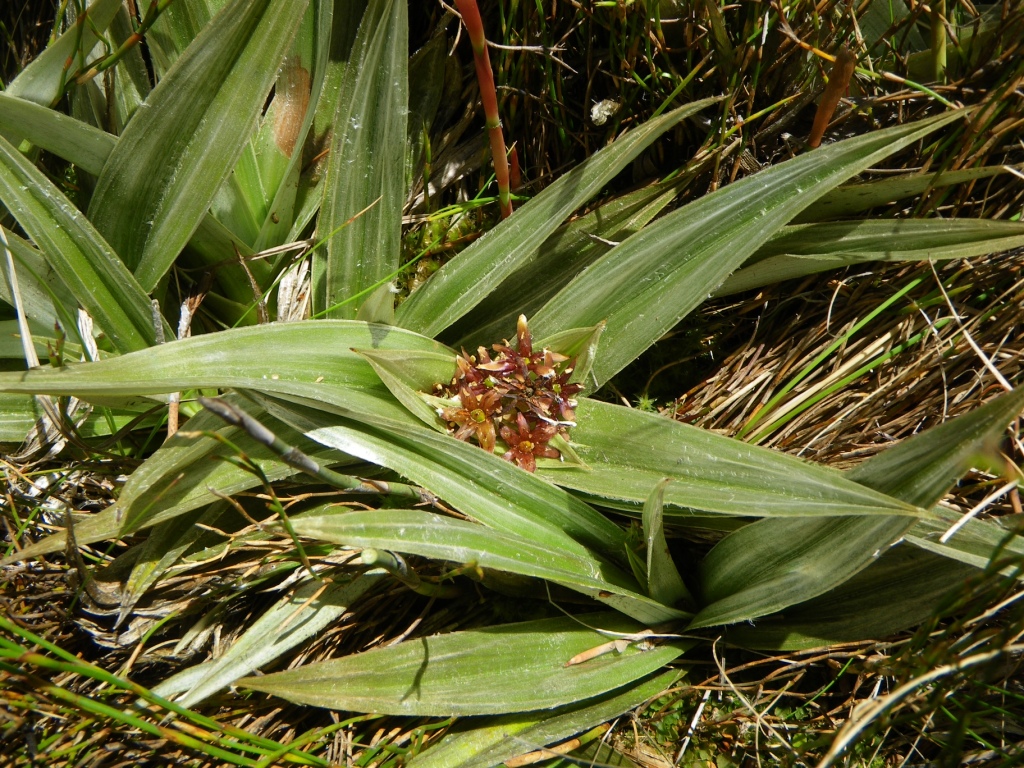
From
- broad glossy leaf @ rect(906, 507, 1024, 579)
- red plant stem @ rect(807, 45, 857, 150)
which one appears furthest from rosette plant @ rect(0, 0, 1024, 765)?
red plant stem @ rect(807, 45, 857, 150)

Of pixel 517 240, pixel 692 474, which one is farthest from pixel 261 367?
pixel 692 474

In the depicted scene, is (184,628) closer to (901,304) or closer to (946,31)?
(901,304)

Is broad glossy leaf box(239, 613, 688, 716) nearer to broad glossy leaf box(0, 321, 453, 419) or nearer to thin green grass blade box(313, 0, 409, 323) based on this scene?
broad glossy leaf box(0, 321, 453, 419)

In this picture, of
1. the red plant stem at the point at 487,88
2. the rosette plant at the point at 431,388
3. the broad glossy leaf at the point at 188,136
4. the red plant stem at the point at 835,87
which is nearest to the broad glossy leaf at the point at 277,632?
the rosette plant at the point at 431,388

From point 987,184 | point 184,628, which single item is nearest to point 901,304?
point 987,184

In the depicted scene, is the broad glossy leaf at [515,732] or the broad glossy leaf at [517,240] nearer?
the broad glossy leaf at [515,732]

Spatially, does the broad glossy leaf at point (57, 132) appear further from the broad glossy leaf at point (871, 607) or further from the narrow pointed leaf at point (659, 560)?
the broad glossy leaf at point (871, 607)

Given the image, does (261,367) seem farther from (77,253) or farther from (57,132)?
(57,132)

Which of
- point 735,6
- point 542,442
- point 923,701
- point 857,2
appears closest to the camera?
point 923,701
